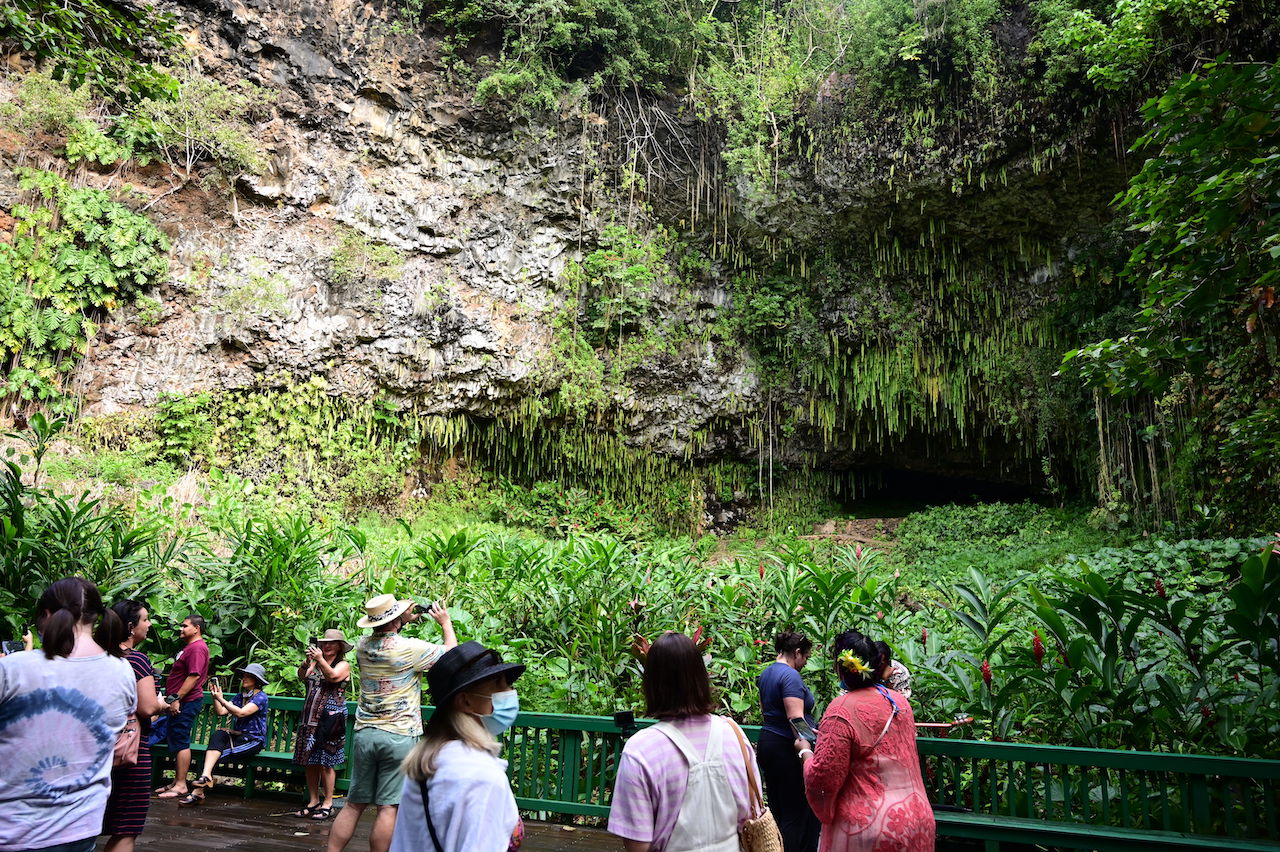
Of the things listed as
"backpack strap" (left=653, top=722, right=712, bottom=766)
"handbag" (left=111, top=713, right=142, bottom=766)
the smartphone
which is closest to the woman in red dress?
the smartphone

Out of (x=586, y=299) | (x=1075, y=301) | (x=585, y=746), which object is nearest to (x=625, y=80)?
(x=586, y=299)

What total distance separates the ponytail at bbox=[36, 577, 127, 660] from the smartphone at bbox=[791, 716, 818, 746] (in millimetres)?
2805

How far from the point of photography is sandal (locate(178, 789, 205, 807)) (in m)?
5.03

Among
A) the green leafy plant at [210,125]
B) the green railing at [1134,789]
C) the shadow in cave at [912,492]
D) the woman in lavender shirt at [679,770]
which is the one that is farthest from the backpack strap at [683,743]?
the shadow in cave at [912,492]

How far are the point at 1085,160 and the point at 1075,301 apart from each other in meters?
2.63

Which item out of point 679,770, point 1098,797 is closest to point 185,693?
point 679,770

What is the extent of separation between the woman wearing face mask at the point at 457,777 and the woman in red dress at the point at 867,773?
4.33ft

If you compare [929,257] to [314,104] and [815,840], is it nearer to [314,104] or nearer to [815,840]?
[314,104]

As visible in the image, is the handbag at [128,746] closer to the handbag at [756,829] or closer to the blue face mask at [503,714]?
the blue face mask at [503,714]

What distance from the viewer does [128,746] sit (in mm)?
3031

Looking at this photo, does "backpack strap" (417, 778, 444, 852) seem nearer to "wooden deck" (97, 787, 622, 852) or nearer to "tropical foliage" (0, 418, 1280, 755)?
"tropical foliage" (0, 418, 1280, 755)

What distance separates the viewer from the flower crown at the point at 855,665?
270 centimetres

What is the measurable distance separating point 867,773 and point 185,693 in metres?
4.44

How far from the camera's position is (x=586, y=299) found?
13.5m
